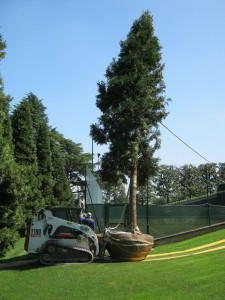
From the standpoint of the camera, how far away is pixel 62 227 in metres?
14.8

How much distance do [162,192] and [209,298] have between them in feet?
248

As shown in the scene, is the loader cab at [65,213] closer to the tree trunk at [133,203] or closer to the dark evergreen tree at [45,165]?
the tree trunk at [133,203]

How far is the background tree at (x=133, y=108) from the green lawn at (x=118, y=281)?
6288 mm

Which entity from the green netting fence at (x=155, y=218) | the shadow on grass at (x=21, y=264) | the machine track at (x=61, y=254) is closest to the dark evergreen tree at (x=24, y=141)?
the green netting fence at (x=155, y=218)

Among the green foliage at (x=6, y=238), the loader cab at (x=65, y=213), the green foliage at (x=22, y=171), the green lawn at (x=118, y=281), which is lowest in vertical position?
the green lawn at (x=118, y=281)

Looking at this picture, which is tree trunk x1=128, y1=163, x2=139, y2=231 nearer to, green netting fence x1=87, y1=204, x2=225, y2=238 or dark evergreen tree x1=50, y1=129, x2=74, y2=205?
green netting fence x1=87, y1=204, x2=225, y2=238

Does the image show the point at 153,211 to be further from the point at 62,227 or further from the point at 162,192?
the point at 162,192

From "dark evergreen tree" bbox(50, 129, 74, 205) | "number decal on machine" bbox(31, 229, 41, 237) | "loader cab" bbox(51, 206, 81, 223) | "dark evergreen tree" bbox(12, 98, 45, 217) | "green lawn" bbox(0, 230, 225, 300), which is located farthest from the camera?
"dark evergreen tree" bbox(50, 129, 74, 205)

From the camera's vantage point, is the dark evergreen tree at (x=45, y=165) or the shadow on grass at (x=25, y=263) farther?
the dark evergreen tree at (x=45, y=165)

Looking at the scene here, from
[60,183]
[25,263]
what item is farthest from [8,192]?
[60,183]

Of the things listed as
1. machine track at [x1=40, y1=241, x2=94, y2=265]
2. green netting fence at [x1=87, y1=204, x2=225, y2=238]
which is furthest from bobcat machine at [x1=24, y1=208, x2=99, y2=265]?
green netting fence at [x1=87, y1=204, x2=225, y2=238]

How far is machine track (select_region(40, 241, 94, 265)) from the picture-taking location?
14477 mm

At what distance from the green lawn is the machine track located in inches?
24.7

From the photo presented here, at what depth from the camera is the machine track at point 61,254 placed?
1448 centimetres
